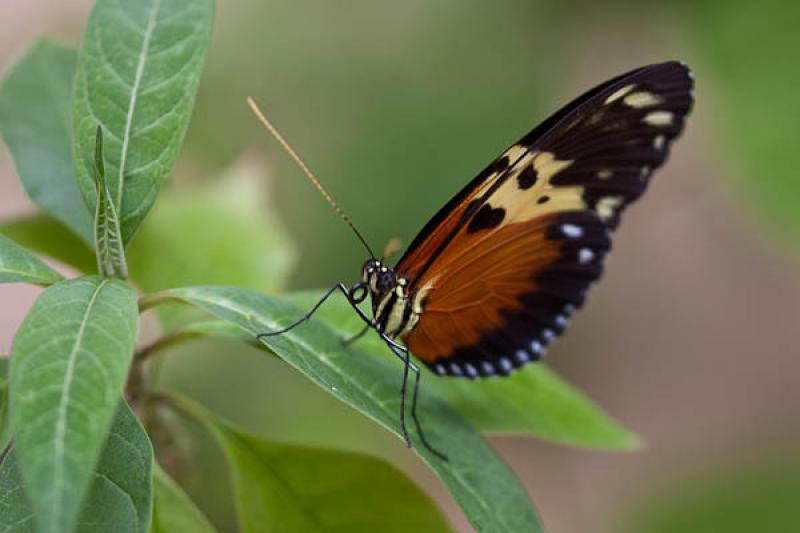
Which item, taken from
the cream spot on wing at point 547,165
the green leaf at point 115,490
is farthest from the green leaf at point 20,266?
the cream spot on wing at point 547,165

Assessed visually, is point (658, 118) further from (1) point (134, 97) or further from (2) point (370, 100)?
(2) point (370, 100)

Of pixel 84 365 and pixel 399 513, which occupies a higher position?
pixel 84 365

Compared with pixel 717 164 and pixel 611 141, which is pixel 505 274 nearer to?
pixel 611 141

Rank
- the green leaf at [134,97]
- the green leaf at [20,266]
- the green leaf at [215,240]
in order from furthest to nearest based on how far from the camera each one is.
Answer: the green leaf at [215,240], the green leaf at [134,97], the green leaf at [20,266]

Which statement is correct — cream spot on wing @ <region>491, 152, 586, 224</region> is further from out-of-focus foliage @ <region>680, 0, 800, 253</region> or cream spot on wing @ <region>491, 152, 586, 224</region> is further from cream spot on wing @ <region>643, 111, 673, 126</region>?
out-of-focus foliage @ <region>680, 0, 800, 253</region>

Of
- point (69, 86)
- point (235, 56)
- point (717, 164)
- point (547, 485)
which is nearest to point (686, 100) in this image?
point (69, 86)

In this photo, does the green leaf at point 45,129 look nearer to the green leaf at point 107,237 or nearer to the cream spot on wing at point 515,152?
the green leaf at point 107,237
